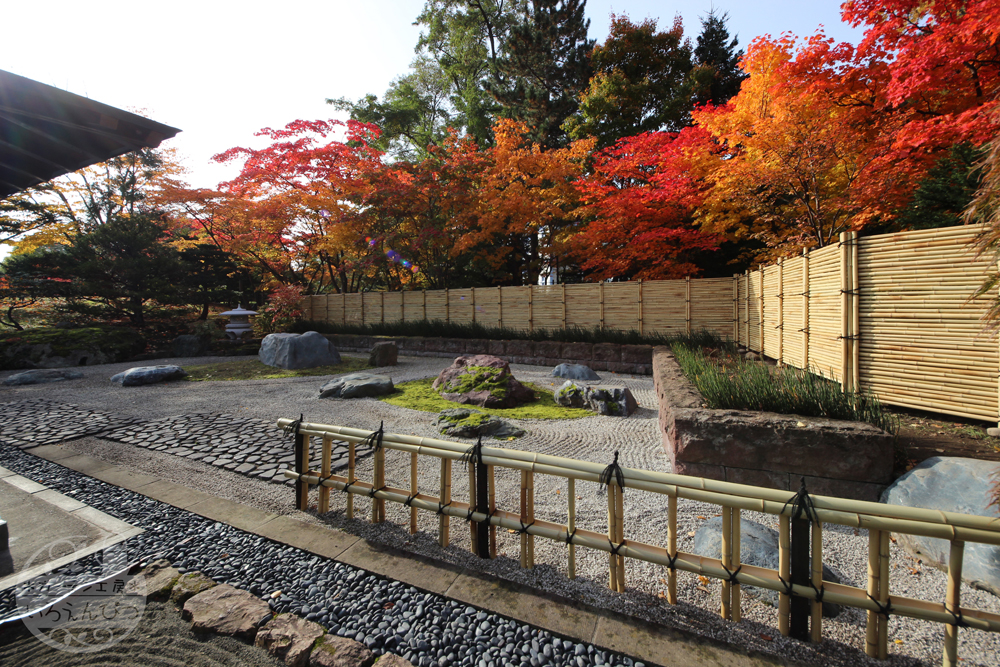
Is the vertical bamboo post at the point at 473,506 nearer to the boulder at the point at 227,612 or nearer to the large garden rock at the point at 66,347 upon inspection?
the boulder at the point at 227,612

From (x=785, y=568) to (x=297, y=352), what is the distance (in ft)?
34.3

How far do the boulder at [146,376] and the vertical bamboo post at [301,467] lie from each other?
7.57 metres

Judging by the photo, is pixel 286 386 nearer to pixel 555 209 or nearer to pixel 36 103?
pixel 36 103

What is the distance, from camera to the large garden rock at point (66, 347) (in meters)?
10.1

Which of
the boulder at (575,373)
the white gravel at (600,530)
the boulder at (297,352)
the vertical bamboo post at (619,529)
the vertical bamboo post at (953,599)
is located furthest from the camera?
the boulder at (297,352)

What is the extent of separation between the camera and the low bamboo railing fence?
1560 mm

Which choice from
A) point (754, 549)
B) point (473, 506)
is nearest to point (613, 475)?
point (473, 506)

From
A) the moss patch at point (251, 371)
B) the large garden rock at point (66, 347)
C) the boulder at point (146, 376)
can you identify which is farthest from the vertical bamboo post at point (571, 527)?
the large garden rock at point (66, 347)

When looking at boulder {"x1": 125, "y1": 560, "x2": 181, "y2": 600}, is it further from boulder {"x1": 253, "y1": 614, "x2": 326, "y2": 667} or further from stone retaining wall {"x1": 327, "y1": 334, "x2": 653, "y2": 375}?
stone retaining wall {"x1": 327, "y1": 334, "x2": 653, "y2": 375}

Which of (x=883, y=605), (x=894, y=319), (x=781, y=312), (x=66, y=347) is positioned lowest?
(x=883, y=605)

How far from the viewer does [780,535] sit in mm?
1693

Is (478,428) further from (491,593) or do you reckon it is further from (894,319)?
(894,319)

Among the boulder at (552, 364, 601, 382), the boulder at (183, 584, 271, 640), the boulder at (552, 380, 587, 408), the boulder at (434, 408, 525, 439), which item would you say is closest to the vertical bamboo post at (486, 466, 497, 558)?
the boulder at (183, 584, 271, 640)

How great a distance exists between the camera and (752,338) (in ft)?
27.0
